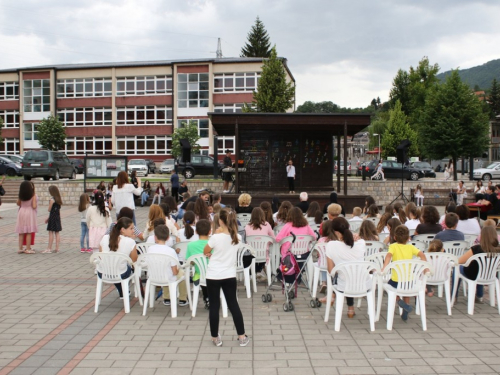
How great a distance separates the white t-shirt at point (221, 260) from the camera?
572 cm

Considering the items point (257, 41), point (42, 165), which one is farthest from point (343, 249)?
point (257, 41)

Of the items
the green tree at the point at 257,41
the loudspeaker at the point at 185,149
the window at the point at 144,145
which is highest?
the green tree at the point at 257,41

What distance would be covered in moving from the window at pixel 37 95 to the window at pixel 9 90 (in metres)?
1.55

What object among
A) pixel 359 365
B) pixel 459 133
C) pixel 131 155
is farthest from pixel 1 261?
pixel 131 155

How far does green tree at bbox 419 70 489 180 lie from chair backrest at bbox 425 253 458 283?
33.7 m

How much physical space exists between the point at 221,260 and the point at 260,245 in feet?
9.71

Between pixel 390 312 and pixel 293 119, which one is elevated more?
pixel 293 119

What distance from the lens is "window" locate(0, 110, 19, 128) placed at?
59938 mm

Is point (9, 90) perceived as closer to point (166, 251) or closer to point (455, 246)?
point (166, 251)

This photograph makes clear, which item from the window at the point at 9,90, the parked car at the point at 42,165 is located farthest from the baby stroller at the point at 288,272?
the window at the point at 9,90

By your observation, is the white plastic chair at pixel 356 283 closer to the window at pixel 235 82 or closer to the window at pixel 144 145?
the window at pixel 235 82

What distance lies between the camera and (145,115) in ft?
185

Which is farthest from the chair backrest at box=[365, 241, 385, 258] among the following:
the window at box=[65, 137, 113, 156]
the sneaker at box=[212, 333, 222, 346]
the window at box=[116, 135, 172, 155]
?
the window at box=[65, 137, 113, 156]

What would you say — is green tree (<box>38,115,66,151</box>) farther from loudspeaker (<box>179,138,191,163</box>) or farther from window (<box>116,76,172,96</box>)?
loudspeaker (<box>179,138,191,163</box>)
